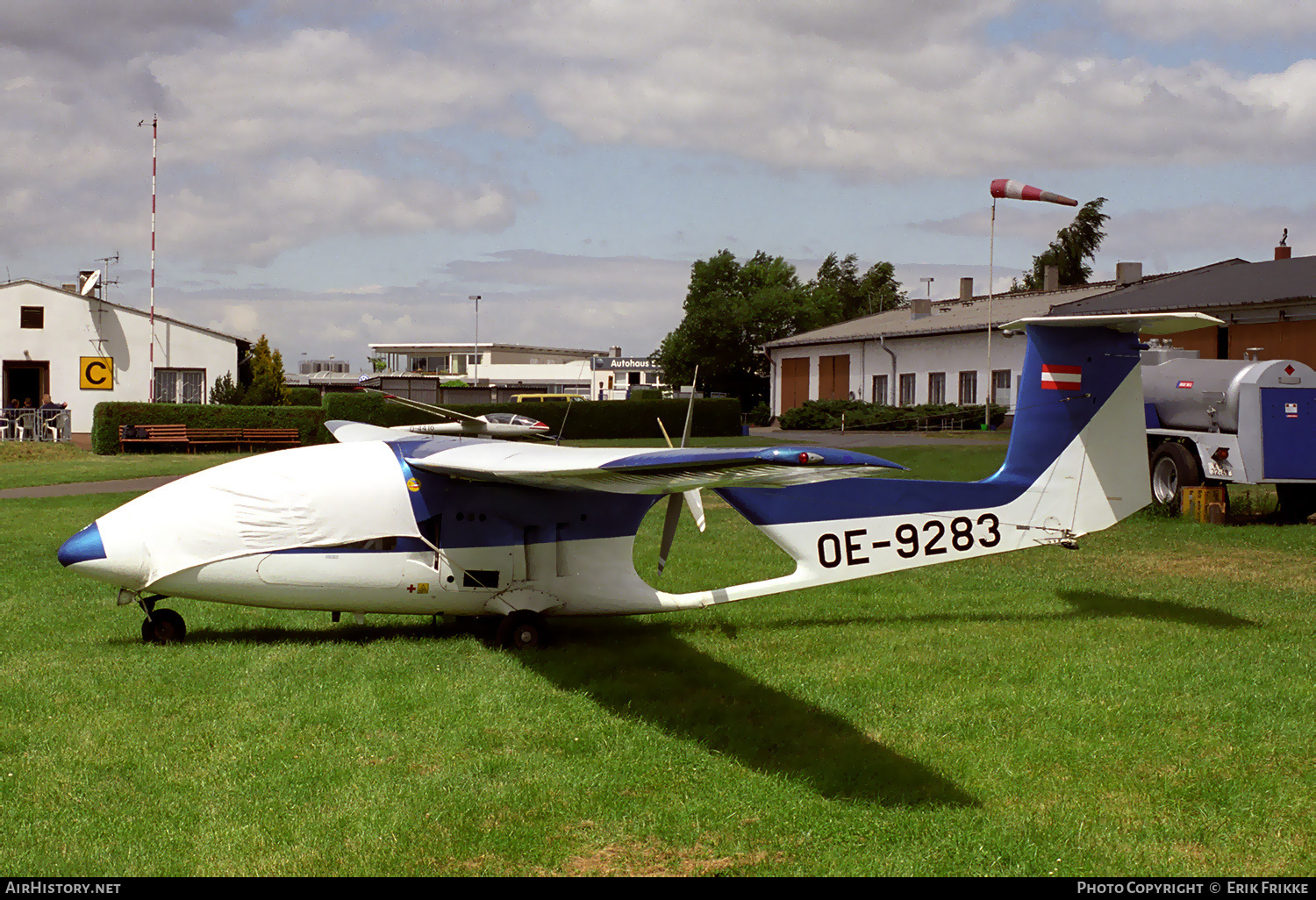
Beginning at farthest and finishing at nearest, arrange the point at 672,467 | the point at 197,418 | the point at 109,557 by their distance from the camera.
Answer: the point at 197,418 < the point at 109,557 < the point at 672,467

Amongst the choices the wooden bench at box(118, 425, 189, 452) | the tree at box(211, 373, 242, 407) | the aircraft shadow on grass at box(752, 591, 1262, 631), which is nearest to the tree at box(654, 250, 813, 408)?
the tree at box(211, 373, 242, 407)

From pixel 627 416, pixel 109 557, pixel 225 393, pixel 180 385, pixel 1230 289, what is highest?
pixel 1230 289

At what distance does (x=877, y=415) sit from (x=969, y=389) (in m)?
4.78

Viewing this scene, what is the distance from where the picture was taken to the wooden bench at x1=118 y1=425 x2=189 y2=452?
1474 inches

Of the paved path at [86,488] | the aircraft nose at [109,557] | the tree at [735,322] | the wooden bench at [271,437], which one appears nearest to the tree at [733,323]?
the tree at [735,322]

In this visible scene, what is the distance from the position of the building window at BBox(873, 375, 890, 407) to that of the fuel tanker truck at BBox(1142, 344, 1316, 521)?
32866 millimetres

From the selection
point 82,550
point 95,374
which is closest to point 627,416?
point 95,374

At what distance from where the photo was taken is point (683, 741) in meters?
7.56

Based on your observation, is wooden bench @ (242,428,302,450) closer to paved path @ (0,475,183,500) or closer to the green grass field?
paved path @ (0,475,183,500)

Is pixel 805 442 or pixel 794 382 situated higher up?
pixel 794 382

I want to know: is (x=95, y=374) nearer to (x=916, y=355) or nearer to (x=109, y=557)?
(x=916, y=355)

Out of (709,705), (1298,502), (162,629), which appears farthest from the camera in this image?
(1298,502)

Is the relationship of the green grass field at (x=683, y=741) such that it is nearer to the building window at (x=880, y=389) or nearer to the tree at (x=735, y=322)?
the building window at (x=880, y=389)

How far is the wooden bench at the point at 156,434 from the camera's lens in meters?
37.4
